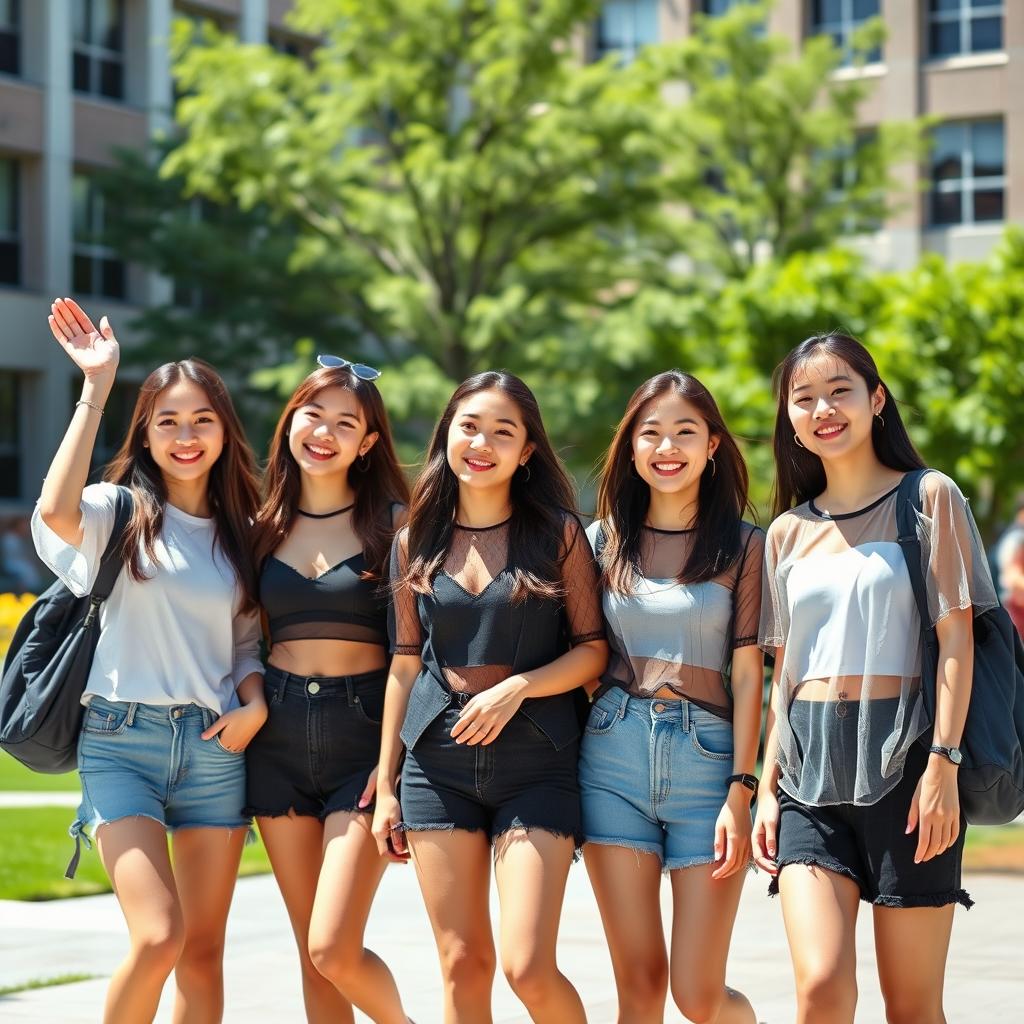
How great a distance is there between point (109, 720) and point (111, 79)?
31.1 metres

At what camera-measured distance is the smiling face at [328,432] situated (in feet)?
17.6

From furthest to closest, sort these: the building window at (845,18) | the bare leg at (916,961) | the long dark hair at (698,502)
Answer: the building window at (845,18) → the long dark hair at (698,502) → the bare leg at (916,961)

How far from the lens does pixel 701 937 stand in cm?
469

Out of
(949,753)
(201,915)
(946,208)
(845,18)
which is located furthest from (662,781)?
(845,18)

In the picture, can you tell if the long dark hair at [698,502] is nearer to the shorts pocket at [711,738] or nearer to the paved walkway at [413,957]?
the shorts pocket at [711,738]

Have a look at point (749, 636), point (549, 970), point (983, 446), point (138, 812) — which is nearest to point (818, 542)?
point (749, 636)

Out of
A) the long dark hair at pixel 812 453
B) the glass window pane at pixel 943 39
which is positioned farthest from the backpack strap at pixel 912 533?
the glass window pane at pixel 943 39

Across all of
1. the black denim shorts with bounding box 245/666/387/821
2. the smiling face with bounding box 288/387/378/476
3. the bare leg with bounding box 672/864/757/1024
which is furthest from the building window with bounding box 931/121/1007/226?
the bare leg with bounding box 672/864/757/1024

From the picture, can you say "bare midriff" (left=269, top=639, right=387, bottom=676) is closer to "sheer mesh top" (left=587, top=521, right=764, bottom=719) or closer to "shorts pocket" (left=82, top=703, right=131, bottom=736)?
"shorts pocket" (left=82, top=703, right=131, bottom=736)

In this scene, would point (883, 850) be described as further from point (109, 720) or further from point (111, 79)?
point (111, 79)

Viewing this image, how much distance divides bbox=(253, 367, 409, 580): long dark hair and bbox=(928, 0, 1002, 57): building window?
3499 centimetres

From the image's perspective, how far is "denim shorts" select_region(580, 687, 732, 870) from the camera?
187 inches

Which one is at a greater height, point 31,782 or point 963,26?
point 963,26

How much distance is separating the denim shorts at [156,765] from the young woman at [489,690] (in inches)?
21.5
